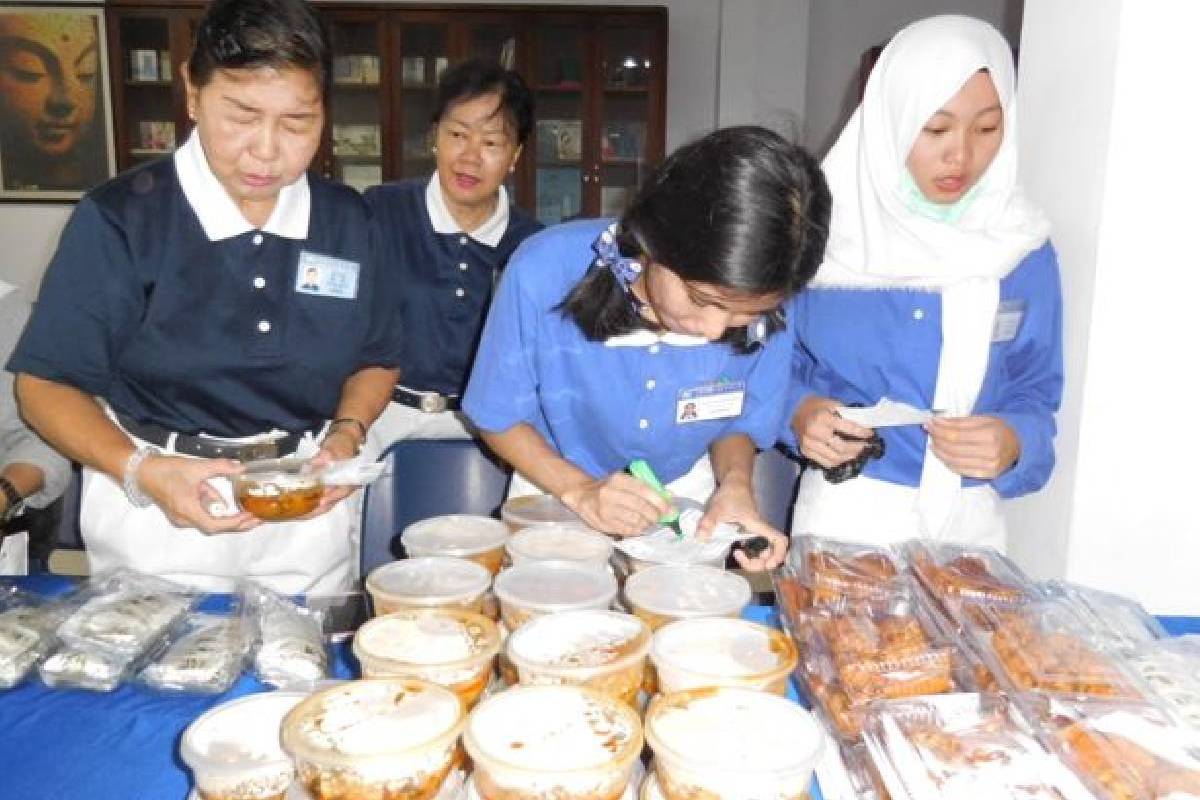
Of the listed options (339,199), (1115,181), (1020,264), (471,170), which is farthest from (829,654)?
(471,170)

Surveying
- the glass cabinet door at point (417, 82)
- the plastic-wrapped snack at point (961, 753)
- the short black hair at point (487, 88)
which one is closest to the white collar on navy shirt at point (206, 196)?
the short black hair at point (487, 88)

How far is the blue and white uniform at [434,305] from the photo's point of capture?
2846 millimetres

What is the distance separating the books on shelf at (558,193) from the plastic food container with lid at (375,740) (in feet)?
17.4

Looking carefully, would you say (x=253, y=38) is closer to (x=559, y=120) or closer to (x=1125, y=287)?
(x=1125, y=287)

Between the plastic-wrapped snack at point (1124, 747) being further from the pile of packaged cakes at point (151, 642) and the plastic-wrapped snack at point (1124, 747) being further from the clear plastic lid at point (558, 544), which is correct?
the pile of packaged cakes at point (151, 642)

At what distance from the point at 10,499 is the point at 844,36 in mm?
5315

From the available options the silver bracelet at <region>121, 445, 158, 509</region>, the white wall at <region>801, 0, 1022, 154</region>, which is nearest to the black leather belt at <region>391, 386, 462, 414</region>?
the silver bracelet at <region>121, 445, 158, 509</region>

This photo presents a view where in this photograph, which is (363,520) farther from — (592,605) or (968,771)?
(968,771)

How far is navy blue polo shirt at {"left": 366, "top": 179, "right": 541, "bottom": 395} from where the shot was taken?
2.85 metres

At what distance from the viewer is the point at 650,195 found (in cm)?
143

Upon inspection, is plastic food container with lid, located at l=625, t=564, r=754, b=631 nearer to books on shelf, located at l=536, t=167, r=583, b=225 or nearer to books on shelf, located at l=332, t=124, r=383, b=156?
books on shelf, located at l=536, t=167, r=583, b=225

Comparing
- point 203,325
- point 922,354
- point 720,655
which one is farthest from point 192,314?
point 922,354

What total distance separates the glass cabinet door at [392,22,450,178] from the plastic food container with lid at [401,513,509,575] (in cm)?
465

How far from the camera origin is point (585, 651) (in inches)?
44.0
